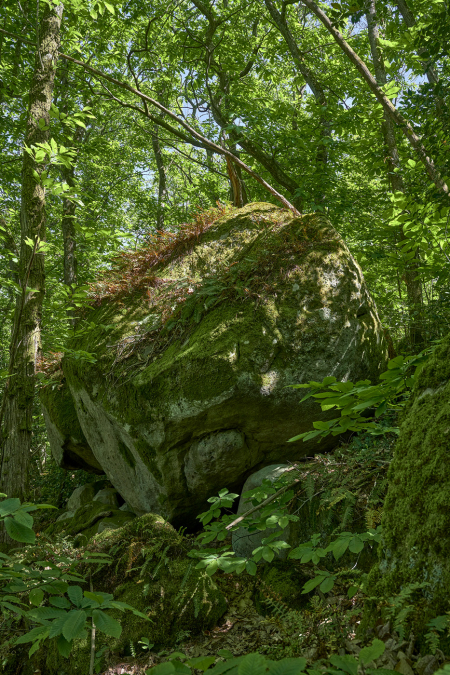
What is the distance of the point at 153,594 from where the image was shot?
12.9 feet

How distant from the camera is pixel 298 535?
415cm

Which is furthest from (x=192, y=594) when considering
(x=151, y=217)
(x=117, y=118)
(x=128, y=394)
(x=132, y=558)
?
(x=117, y=118)

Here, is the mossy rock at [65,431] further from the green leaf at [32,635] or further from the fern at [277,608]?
the green leaf at [32,635]

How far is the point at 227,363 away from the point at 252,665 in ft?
12.3

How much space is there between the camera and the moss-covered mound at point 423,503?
140cm

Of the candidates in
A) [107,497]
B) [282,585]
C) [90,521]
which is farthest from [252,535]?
[107,497]

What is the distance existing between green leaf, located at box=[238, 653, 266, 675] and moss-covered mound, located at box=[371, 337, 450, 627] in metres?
0.69

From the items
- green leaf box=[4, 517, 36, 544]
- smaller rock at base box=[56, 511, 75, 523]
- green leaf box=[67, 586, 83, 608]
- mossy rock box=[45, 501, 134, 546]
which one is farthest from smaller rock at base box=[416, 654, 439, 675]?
smaller rock at base box=[56, 511, 75, 523]

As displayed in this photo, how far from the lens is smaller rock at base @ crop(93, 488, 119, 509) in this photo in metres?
6.41

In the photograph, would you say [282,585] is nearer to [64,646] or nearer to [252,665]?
[64,646]

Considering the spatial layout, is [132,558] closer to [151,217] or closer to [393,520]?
[393,520]

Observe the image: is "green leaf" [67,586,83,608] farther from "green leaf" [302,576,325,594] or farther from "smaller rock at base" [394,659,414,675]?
"smaller rock at base" [394,659,414,675]

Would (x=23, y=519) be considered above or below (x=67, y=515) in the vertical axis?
above

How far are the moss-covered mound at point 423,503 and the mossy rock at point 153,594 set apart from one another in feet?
8.82
